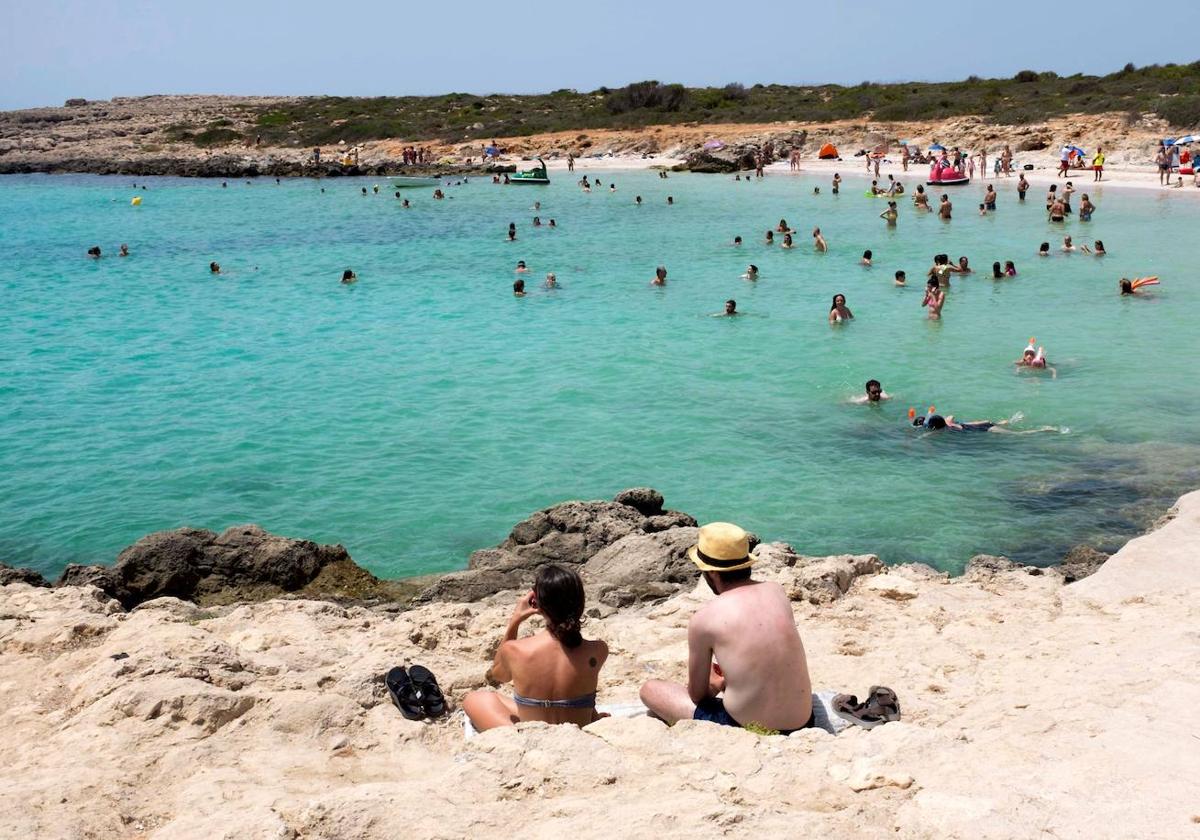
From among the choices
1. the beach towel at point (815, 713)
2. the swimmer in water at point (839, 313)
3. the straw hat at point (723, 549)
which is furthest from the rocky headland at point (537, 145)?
the straw hat at point (723, 549)

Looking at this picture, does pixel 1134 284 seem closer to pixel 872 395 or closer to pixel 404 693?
pixel 872 395

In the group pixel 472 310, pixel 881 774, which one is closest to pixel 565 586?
pixel 881 774

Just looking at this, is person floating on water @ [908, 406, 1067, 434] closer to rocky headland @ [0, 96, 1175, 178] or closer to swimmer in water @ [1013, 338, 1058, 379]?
swimmer in water @ [1013, 338, 1058, 379]

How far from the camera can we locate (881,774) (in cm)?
471

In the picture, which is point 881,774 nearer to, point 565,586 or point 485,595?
point 565,586

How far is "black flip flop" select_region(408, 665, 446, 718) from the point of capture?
6.26 metres

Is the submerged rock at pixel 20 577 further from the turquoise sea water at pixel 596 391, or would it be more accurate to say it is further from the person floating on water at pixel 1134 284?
the person floating on water at pixel 1134 284

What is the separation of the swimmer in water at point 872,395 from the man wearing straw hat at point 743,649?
11.4 metres

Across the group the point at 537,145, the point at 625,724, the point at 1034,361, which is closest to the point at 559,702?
the point at 625,724

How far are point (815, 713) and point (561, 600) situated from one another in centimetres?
158

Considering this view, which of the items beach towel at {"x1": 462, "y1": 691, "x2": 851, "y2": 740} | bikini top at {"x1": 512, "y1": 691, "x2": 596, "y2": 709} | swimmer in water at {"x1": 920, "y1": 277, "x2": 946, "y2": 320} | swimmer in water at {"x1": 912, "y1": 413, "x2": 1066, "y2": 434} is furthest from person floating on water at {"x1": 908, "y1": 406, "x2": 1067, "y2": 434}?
bikini top at {"x1": 512, "y1": 691, "x2": 596, "y2": 709}

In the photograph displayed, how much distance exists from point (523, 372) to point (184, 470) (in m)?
6.94

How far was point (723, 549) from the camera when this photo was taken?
5469mm

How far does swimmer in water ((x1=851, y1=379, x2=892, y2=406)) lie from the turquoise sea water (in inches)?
9.8
